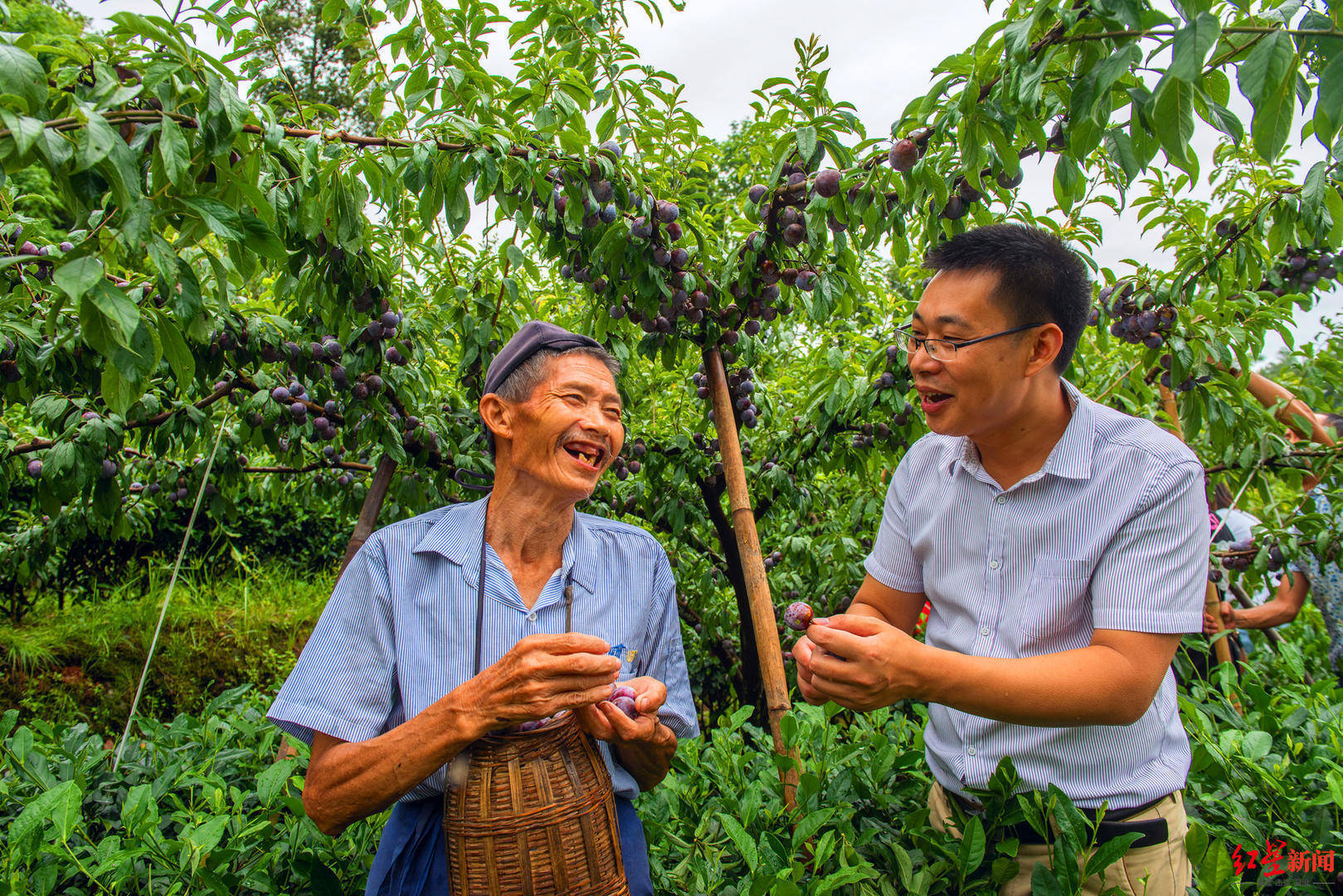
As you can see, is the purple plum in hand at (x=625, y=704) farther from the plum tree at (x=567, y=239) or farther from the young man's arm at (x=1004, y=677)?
the plum tree at (x=567, y=239)

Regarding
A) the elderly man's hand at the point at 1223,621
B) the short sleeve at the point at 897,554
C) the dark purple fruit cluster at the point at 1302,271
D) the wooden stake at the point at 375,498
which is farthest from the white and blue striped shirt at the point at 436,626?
the dark purple fruit cluster at the point at 1302,271

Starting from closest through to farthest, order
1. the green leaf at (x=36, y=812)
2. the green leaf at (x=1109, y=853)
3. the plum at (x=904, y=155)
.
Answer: the green leaf at (x=1109, y=853) < the green leaf at (x=36, y=812) < the plum at (x=904, y=155)

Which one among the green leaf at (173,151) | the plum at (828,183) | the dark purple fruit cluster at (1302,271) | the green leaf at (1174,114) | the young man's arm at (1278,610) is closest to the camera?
the green leaf at (1174,114)

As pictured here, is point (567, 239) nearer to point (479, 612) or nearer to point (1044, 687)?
point (479, 612)

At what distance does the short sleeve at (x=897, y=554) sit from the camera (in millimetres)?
1662

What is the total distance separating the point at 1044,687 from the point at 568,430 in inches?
37.2

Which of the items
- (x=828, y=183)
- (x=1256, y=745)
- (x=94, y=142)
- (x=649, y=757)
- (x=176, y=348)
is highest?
(x=828, y=183)

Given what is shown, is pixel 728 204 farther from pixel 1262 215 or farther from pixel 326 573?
pixel 326 573

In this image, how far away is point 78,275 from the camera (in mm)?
1042

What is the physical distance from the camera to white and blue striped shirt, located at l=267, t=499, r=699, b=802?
1371mm

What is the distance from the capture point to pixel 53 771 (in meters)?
2.25

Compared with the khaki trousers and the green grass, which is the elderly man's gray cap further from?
the green grass

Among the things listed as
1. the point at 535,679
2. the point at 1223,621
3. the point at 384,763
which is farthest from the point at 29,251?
the point at 1223,621

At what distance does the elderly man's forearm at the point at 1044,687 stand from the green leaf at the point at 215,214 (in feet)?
4.15
